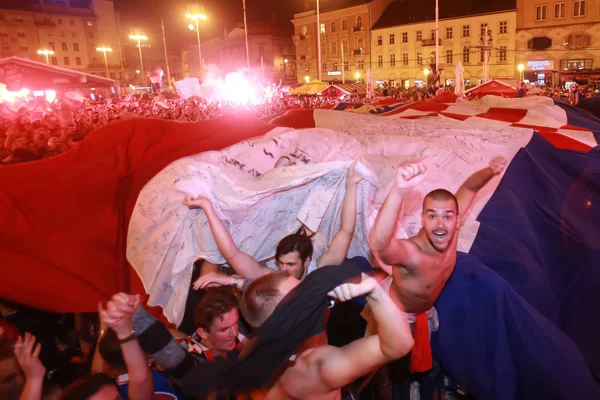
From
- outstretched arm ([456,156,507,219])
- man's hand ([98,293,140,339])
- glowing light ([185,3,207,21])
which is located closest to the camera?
man's hand ([98,293,140,339])

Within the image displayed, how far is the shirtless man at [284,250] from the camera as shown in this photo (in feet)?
10.5

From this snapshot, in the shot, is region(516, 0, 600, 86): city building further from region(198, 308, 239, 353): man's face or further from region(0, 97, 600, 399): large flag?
region(198, 308, 239, 353): man's face

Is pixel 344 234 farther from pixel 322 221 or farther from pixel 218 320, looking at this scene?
pixel 218 320

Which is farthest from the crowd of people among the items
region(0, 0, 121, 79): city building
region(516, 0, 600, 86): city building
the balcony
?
region(0, 0, 121, 79): city building

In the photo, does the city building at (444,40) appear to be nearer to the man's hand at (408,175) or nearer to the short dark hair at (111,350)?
the man's hand at (408,175)

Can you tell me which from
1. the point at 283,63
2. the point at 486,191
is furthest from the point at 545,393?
the point at 283,63

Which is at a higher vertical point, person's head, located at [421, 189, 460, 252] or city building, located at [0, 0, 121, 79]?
city building, located at [0, 0, 121, 79]

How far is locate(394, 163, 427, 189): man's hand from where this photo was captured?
2.55 metres

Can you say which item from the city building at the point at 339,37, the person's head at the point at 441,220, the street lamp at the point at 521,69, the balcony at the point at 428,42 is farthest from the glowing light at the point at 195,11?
the person's head at the point at 441,220

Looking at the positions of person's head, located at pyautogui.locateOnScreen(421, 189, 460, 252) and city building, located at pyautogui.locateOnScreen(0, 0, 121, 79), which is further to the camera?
city building, located at pyautogui.locateOnScreen(0, 0, 121, 79)

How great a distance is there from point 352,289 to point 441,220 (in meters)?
1.53

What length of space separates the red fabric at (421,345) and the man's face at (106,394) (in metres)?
1.91

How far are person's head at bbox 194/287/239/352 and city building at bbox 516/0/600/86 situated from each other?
118 ft

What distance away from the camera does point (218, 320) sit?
2682 millimetres
